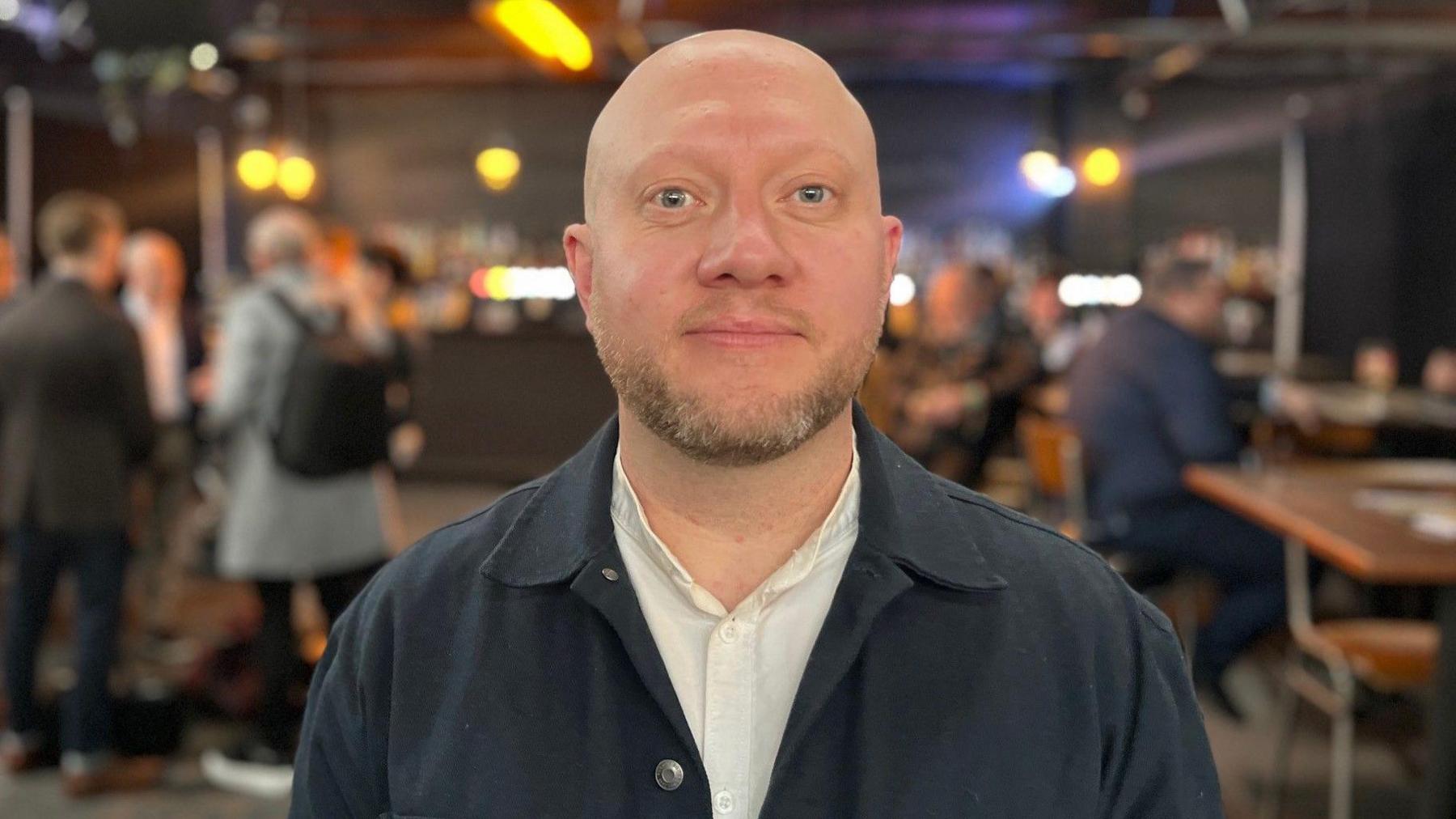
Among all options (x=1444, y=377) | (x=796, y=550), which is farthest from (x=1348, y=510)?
(x=1444, y=377)

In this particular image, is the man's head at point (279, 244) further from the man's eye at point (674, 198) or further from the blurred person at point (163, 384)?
the man's eye at point (674, 198)

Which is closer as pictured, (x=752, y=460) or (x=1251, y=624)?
(x=752, y=460)

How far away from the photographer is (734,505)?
1190 millimetres

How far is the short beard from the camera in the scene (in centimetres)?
111

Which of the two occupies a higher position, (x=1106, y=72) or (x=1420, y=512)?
(x=1106, y=72)

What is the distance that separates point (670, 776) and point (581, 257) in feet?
1.56

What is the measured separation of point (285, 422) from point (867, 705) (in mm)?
3087

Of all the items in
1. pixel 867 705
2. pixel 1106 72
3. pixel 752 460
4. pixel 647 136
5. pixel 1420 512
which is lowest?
pixel 1420 512

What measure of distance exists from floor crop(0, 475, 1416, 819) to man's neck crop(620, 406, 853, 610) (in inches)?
91.4

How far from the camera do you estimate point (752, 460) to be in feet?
3.72

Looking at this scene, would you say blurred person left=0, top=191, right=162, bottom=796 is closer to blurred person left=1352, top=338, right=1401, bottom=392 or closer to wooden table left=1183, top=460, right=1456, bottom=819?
wooden table left=1183, top=460, right=1456, bottom=819

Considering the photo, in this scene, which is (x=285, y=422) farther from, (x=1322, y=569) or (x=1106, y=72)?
(x=1106, y=72)

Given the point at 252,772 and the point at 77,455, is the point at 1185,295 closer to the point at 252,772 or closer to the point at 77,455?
the point at 252,772

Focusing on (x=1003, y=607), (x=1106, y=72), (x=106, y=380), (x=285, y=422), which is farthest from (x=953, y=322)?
(x=1106, y=72)
